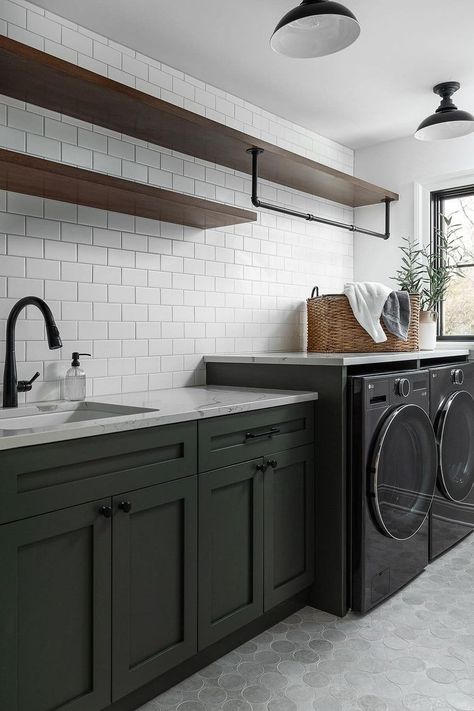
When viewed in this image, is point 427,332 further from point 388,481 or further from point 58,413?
point 58,413

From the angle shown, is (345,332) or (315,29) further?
(345,332)

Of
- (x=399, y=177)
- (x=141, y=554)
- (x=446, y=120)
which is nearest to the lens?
(x=141, y=554)

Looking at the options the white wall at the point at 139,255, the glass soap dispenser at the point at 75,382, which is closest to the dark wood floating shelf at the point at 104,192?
the white wall at the point at 139,255

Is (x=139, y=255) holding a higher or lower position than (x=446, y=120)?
lower

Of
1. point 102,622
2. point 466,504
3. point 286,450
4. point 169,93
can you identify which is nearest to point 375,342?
point 286,450

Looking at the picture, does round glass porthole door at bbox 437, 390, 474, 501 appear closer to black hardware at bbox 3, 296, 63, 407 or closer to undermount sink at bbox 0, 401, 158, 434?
undermount sink at bbox 0, 401, 158, 434

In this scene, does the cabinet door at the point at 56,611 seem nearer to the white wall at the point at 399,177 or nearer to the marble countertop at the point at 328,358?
the marble countertop at the point at 328,358

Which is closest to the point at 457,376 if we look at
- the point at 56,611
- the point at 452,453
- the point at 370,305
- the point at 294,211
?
the point at 452,453

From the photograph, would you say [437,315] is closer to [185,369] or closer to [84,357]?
[185,369]

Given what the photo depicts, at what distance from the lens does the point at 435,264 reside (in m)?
3.75

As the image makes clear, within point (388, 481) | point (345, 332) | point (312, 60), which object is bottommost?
point (388, 481)

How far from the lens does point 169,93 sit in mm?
2760

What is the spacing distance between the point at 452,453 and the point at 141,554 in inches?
77.2

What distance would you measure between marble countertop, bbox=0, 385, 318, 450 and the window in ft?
5.59
